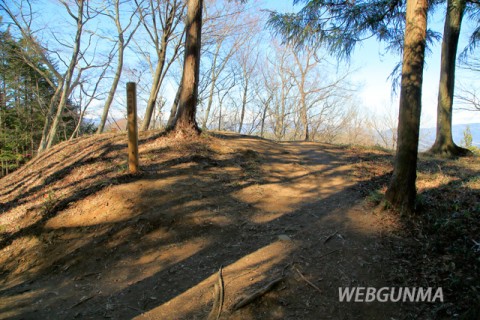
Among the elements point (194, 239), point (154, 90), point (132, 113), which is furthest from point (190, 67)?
point (154, 90)

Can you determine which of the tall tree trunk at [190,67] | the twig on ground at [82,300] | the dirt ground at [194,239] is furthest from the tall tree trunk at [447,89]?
the twig on ground at [82,300]

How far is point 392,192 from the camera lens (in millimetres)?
4484

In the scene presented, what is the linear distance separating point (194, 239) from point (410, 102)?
12.7 feet

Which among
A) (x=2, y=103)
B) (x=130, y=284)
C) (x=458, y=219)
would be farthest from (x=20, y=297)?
(x=2, y=103)

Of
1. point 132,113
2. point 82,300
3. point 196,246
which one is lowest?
point 82,300

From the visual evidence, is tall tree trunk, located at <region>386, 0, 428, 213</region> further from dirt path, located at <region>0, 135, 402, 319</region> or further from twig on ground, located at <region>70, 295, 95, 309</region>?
twig on ground, located at <region>70, 295, 95, 309</region>

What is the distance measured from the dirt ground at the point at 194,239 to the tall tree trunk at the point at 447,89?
135 inches

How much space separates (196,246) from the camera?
429 cm

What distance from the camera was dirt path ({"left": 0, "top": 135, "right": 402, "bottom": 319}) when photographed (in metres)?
3.24

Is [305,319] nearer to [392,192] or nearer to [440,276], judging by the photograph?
[440,276]

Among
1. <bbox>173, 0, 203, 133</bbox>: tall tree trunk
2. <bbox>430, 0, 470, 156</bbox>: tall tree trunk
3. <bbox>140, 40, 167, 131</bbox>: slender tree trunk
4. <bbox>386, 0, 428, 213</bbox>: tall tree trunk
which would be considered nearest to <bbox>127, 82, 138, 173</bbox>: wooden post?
<bbox>173, 0, 203, 133</bbox>: tall tree trunk

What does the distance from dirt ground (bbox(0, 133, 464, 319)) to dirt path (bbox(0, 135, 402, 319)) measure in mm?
19

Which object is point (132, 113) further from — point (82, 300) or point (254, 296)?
point (254, 296)

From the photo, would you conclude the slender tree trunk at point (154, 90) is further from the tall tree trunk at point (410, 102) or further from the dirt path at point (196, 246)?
the tall tree trunk at point (410, 102)
